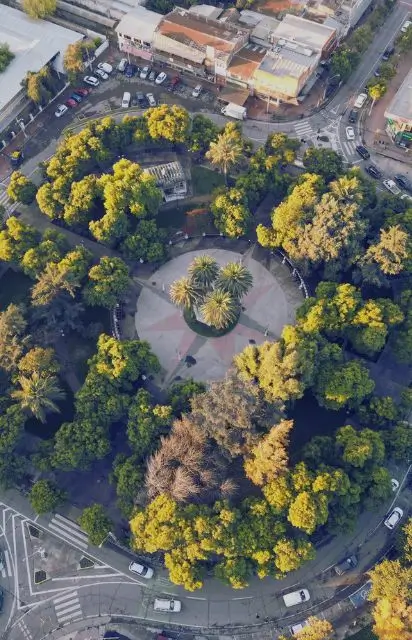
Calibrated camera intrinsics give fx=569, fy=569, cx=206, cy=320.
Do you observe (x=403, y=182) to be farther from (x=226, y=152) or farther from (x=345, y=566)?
(x=345, y=566)

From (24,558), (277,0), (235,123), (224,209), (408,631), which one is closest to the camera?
(408,631)

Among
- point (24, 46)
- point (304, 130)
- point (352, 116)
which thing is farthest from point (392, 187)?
point (24, 46)

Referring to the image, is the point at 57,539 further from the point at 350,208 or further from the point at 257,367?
the point at 350,208

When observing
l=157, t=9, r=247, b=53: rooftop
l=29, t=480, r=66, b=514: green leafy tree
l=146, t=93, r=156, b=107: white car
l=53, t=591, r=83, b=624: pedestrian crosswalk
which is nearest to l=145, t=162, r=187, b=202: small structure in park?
l=146, t=93, r=156, b=107: white car

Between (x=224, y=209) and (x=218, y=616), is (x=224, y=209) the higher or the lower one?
the higher one

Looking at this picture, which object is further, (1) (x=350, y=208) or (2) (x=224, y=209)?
(2) (x=224, y=209)

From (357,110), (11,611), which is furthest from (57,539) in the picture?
(357,110)

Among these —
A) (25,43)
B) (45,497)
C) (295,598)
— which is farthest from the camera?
→ (25,43)
